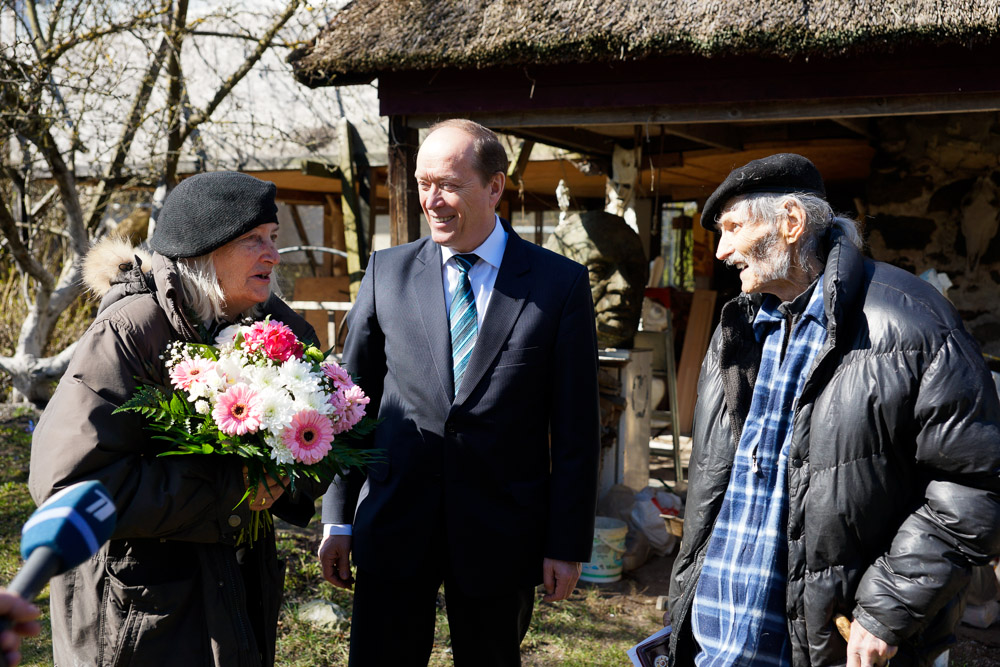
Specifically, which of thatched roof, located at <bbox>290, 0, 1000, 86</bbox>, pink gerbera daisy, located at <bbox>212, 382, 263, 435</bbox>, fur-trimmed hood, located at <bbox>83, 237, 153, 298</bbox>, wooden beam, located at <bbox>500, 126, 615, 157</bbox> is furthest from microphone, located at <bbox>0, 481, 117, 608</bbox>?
wooden beam, located at <bbox>500, 126, 615, 157</bbox>


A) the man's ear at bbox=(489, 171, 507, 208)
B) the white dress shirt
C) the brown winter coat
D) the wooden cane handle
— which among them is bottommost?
the wooden cane handle

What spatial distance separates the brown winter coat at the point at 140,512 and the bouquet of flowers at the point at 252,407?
2.3 inches

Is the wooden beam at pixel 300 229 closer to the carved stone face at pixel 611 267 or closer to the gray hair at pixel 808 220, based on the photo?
the carved stone face at pixel 611 267

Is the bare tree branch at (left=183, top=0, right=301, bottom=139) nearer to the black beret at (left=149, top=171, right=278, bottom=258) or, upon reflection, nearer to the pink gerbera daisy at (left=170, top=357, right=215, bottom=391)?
A: the black beret at (left=149, top=171, right=278, bottom=258)

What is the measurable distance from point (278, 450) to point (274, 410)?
0.30 feet

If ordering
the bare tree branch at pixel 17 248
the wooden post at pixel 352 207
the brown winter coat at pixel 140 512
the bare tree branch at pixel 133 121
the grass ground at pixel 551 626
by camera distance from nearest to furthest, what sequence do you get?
the brown winter coat at pixel 140 512 < the grass ground at pixel 551 626 < the bare tree branch at pixel 17 248 < the bare tree branch at pixel 133 121 < the wooden post at pixel 352 207

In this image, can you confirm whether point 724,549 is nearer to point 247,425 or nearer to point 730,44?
point 247,425

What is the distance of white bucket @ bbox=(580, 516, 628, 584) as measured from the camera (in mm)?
4676

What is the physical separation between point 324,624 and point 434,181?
2.60 metres

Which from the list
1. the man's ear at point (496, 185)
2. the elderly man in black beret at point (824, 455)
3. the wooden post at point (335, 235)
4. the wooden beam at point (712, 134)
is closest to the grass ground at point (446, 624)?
the elderly man in black beret at point (824, 455)

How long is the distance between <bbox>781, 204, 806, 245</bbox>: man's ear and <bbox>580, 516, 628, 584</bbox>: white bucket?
9.32ft

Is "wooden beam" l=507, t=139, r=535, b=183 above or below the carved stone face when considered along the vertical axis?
above

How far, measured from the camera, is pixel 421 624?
2.38 metres

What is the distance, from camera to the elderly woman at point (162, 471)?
183cm
